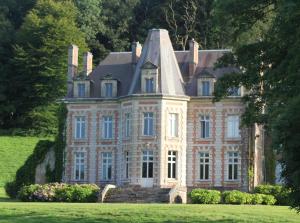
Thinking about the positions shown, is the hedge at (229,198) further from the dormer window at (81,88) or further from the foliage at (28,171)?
the dormer window at (81,88)

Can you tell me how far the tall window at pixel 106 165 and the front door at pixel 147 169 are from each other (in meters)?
2.92

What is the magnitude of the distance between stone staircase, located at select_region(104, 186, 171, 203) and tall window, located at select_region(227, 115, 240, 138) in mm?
5000

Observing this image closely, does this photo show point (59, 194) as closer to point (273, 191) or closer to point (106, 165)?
point (106, 165)

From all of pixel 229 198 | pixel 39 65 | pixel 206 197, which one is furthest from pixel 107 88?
pixel 39 65

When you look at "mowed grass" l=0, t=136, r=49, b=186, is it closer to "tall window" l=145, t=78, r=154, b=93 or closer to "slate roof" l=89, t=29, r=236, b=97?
"slate roof" l=89, t=29, r=236, b=97

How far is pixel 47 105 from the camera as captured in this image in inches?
2432

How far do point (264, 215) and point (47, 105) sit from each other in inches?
1562

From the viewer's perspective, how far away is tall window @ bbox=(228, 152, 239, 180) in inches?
1564

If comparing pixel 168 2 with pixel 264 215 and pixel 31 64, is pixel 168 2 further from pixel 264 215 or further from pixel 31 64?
pixel 264 215

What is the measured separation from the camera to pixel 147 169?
3903 centimetres

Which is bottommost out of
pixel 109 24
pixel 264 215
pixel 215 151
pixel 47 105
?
pixel 264 215

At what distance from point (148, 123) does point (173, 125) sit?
4.51 ft

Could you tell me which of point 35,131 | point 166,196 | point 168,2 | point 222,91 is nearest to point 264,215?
point 222,91

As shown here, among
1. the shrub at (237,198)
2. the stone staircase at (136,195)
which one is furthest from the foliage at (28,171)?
the shrub at (237,198)
